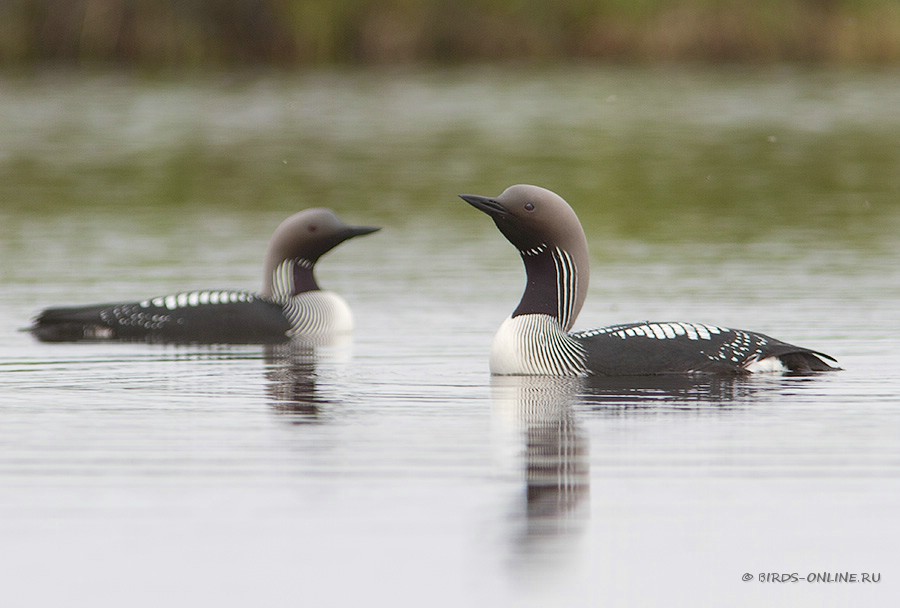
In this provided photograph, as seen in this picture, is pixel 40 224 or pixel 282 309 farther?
pixel 40 224

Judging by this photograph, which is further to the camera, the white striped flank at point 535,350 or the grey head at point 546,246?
the grey head at point 546,246

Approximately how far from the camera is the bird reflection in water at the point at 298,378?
7328 millimetres

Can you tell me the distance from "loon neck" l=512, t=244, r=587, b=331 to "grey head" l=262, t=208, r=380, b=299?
2.38m

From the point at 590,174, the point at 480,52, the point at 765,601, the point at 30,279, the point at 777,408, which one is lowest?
the point at 765,601

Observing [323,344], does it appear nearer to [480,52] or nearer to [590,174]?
[590,174]

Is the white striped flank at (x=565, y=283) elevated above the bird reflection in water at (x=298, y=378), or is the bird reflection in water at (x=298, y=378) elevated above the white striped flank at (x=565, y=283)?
the white striped flank at (x=565, y=283)

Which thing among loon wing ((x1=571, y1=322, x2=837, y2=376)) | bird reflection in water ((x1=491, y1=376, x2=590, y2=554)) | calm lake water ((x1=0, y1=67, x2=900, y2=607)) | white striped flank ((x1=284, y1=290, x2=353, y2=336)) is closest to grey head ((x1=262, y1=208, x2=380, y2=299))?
white striped flank ((x1=284, y1=290, x2=353, y2=336))

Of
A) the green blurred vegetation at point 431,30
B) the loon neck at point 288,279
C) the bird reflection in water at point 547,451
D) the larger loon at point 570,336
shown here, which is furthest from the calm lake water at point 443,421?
the green blurred vegetation at point 431,30

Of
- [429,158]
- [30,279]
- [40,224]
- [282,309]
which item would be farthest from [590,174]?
[282,309]

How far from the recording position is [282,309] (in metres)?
10.3

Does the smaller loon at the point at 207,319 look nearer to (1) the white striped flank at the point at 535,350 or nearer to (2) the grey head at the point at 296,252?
(2) the grey head at the point at 296,252

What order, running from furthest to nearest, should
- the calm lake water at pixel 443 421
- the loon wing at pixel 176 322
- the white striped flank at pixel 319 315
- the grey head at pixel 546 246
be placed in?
the white striped flank at pixel 319 315
the loon wing at pixel 176 322
the grey head at pixel 546 246
the calm lake water at pixel 443 421

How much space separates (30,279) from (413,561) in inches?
323

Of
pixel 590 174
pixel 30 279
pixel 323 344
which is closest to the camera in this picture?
pixel 323 344
